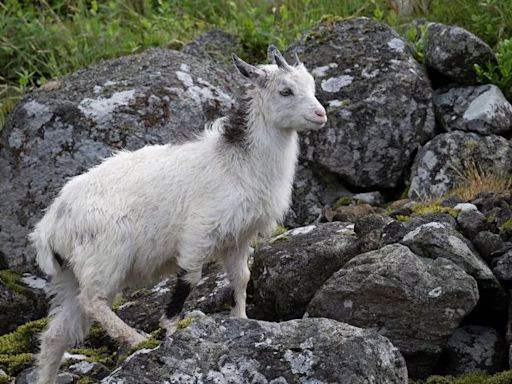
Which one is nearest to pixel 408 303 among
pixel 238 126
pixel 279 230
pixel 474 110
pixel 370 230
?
pixel 370 230

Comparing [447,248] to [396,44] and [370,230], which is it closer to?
[370,230]

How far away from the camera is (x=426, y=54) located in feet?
43.6

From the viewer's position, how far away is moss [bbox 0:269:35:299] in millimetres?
11148

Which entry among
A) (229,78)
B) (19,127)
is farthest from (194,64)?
(19,127)

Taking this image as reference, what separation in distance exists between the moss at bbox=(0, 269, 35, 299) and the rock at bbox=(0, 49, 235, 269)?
36 centimetres

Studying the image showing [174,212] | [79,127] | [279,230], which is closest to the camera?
[174,212]

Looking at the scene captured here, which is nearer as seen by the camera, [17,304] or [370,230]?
[370,230]

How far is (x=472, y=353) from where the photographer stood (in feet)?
28.9

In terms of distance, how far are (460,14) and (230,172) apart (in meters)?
7.35

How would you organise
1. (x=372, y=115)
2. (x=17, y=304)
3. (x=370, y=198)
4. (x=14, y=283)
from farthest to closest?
(x=372, y=115)
(x=370, y=198)
(x=14, y=283)
(x=17, y=304)

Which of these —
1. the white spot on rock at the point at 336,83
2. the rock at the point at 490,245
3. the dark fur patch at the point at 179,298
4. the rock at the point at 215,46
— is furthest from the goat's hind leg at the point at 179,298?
the rock at the point at 215,46

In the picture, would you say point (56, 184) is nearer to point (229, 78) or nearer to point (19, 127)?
point (19, 127)

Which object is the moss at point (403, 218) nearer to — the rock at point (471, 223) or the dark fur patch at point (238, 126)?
the rock at point (471, 223)

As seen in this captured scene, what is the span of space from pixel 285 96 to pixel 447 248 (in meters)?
1.91
